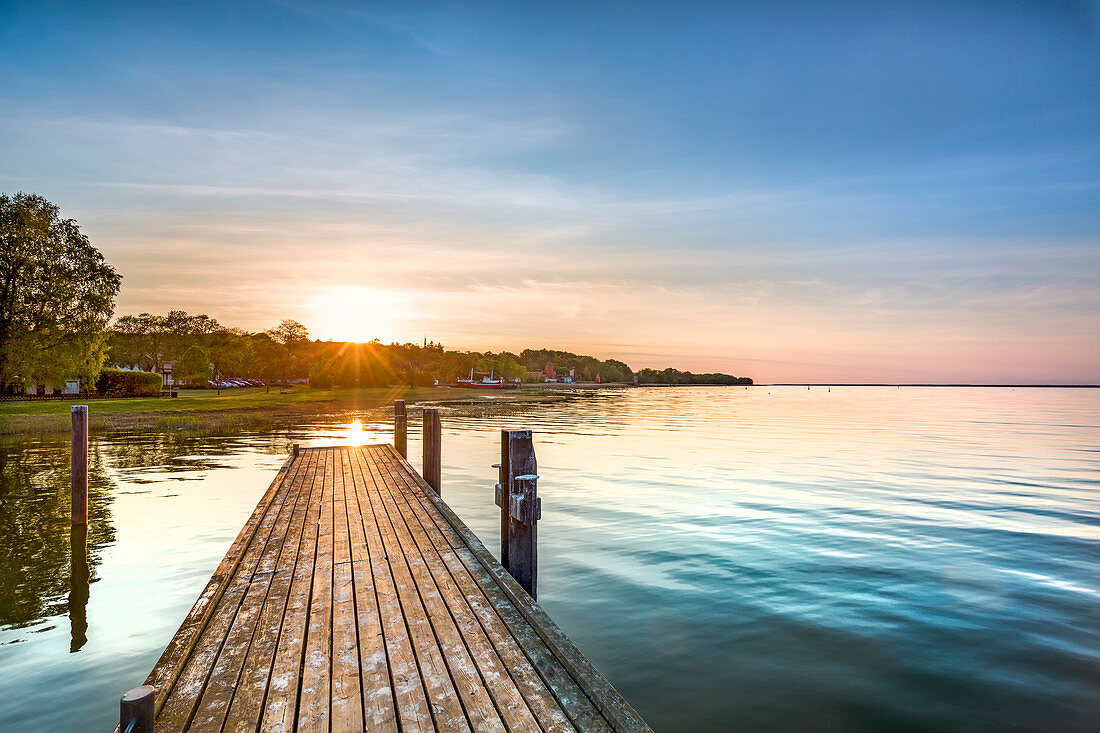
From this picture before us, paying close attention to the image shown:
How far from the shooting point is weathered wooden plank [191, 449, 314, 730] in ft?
11.8

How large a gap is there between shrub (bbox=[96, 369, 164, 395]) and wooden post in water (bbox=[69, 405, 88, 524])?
4911 centimetres

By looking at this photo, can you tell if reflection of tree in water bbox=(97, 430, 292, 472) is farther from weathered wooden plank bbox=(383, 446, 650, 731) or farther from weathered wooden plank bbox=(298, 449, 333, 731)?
weathered wooden plank bbox=(383, 446, 650, 731)

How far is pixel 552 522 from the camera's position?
13.5 meters

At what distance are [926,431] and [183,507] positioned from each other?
4167 centimetres

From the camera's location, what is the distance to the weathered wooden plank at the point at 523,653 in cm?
361

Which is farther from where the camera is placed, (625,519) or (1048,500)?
(1048,500)

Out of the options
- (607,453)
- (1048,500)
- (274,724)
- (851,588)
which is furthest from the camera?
(607,453)

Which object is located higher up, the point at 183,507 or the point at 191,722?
the point at 191,722

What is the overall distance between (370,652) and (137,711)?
7.24 ft

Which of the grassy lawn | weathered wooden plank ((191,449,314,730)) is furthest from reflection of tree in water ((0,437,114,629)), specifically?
the grassy lawn

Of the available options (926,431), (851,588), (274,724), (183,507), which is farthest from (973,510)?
(926,431)

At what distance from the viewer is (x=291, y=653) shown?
14.5 feet

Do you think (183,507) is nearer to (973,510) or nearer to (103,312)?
(973,510)

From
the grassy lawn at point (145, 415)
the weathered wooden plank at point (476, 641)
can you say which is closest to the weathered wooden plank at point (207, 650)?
the weathered wooden plank at point (476, 641)
